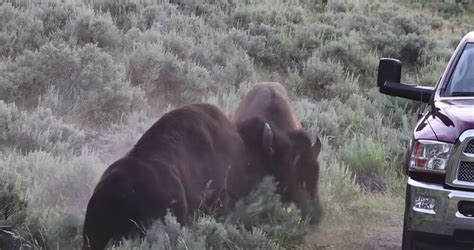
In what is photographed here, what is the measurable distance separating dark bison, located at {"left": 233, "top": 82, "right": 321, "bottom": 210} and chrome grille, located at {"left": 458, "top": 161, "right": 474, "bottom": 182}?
6.73 feet

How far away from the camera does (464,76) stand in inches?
274

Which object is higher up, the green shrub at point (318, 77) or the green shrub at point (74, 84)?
the green shrub at point (74, 84)

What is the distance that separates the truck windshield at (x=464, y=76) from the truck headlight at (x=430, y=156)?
1091 mm

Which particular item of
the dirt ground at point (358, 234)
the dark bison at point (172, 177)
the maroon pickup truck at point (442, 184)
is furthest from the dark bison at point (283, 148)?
the maroon pickup truck at point (442, 184)

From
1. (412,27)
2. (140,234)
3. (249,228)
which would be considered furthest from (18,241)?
(412,27)

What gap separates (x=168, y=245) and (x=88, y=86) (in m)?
6.34

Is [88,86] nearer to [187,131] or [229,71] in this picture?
[229,71]

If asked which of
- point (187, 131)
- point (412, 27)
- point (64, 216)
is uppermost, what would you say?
point (187, 131)

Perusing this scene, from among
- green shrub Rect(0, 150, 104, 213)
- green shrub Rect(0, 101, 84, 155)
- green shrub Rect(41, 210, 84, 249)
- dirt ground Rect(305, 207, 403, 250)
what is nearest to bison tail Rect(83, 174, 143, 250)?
green shrub Rect(41, 210, 84, 249)

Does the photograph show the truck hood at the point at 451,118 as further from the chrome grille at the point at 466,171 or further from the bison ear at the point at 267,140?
the bison ear at the point at 267,140

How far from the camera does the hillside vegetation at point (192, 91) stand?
7.00 m

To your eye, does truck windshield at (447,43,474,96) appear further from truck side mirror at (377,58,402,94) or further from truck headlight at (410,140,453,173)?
truck headlight at (410,140,453,173)

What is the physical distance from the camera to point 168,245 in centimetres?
586

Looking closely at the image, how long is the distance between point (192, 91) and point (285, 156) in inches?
220
